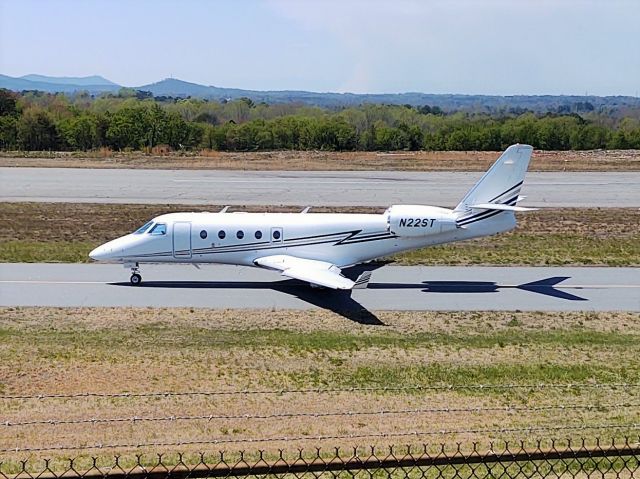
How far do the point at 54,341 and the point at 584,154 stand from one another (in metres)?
75.3

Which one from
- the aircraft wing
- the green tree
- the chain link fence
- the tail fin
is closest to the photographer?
the chain link fence

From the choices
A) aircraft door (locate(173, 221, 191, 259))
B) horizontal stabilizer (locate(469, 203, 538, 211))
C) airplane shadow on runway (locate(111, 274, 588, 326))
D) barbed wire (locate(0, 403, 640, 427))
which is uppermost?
horizontal stabilizer (locate(469, 203, 538, 211))

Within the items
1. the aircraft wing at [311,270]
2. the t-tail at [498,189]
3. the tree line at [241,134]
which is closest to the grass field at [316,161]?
the tree line at [241,134]

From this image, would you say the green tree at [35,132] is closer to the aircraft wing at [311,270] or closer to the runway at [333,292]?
the runway at [333,292]

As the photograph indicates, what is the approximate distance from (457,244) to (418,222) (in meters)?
8.51

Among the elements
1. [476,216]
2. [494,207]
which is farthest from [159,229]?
[494,207]

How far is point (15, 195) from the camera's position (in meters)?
50.4

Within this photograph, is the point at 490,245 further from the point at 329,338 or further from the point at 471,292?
the point at 329,338

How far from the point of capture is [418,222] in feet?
92.6

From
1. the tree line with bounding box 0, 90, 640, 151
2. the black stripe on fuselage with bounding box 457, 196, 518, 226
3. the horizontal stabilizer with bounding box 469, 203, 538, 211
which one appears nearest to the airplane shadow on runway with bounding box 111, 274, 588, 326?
the black stripe on fuselage with bounding box 457, 196, 518, 226

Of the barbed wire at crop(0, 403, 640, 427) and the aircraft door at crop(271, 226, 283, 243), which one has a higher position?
the aircraft door at crop(271, 226, 283, 243)

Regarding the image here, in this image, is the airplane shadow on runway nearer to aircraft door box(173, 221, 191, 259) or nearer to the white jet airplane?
the white jet airplane

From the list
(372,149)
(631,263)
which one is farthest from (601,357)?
(372,149)

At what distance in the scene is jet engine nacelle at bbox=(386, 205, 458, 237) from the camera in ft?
92.5
